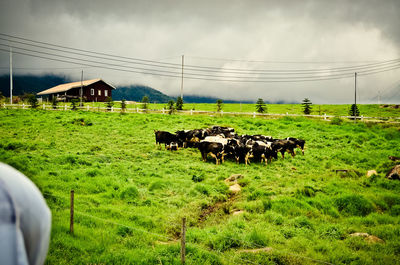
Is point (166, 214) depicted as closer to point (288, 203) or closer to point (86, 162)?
point (288, 203)

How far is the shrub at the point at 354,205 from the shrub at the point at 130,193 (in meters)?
7.10

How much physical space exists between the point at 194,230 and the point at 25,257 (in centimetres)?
639

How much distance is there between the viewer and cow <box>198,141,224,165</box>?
49.0ft

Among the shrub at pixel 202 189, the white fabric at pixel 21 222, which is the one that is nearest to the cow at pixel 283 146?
the shrub at pixel 202 189

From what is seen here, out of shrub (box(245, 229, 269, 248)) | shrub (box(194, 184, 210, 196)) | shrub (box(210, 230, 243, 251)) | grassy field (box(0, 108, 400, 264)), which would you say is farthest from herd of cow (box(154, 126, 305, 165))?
shrub (box(210, 230, 243, 251))

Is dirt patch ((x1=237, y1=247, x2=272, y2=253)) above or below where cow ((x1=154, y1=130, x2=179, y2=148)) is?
below

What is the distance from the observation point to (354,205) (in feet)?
27.7

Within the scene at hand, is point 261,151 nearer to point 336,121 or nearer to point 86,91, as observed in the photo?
point 336,121

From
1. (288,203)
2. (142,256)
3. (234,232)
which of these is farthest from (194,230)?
(288,203)

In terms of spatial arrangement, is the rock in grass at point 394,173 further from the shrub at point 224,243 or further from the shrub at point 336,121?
the shrub at point 336,121

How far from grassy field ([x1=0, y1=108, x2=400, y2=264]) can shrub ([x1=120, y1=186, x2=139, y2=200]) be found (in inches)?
1.4

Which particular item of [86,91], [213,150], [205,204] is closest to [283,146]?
[213,150]

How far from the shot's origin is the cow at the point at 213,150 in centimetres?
1494

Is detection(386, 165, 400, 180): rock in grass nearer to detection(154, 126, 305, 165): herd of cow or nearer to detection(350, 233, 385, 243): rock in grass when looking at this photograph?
detection(154, 126, 305, 165): herd of cow
